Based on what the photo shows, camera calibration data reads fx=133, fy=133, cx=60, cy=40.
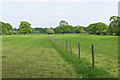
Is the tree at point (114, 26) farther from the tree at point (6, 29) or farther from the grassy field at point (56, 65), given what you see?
the tree at point (6, 29)

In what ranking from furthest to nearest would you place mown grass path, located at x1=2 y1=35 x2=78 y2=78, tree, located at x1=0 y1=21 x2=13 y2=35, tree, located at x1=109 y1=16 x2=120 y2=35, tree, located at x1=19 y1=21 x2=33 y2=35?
tree, located at x1=19 y1=21 x2=33 y2=35
tree, located at x1=0 y1=21 x2=13 y2=35
tree, located at x1=109 y1=16 x2=120 y2=35
mown grass path, located at x1=2 y1=35 x2=78 y2=78

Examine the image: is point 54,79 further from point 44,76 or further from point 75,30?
point 75,30

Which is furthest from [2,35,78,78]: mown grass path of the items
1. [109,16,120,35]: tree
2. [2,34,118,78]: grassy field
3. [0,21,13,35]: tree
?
[0,21,13,35]: tree

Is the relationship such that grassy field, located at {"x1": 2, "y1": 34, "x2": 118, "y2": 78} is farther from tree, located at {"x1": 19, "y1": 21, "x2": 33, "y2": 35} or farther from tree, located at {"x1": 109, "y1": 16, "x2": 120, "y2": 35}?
tree, located at {"x1": 19, "y1": 21, "x2": 33, "y2": 35}

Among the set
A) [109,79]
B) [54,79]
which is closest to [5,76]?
[54,79]

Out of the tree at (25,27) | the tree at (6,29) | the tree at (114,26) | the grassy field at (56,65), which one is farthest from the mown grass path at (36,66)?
the tree at (25,27)

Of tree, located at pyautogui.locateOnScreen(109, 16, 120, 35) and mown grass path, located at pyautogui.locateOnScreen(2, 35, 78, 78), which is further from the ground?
tree, located at pyautogui.locateOnScreen(109, 16, 120, 35)

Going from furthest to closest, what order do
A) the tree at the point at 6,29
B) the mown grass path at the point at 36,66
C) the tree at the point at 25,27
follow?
the tree at the point at 25,27
the tree at the point at 6,29
the mown grass path at the point at 36,66

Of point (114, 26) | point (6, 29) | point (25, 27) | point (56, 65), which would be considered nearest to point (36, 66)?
point (56, 65)

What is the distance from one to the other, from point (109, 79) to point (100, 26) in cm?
9467

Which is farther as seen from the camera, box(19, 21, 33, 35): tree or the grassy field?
box(19, 21, 33, 35): tree

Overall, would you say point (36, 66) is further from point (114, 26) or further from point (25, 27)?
point (25, 27)

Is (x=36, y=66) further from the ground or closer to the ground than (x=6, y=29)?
closer to the ground

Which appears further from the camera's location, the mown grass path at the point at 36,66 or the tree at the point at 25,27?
the tree at the point at 25,27
